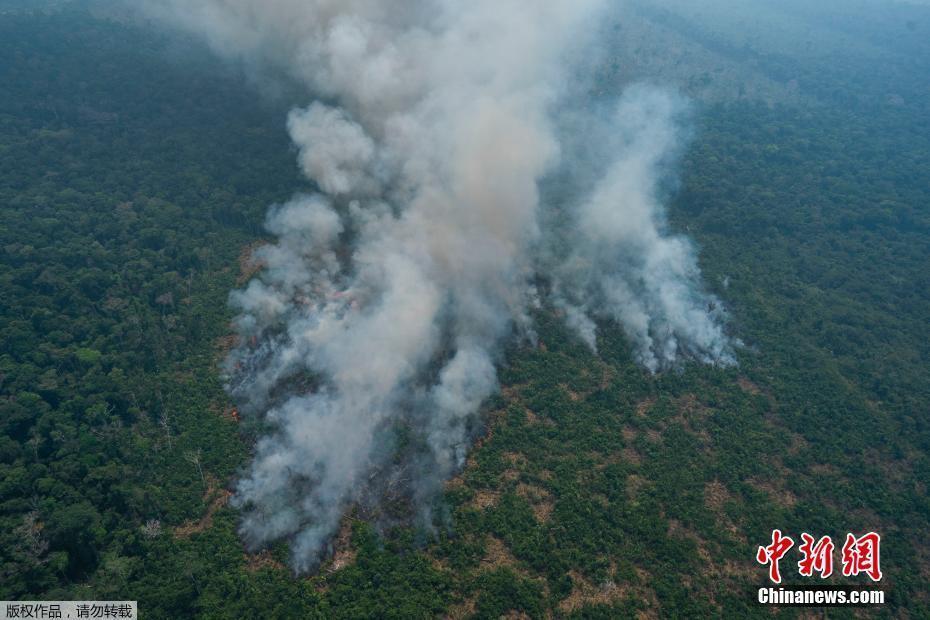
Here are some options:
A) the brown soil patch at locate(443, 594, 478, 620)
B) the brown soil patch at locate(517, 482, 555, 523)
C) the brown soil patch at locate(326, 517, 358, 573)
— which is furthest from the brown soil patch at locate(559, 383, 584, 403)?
the brown soil patch at locate(326, 517, 358, 573)

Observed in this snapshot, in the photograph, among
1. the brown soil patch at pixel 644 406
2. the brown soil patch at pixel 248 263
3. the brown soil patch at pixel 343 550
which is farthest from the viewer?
the brown soil patch at pixel 248 263

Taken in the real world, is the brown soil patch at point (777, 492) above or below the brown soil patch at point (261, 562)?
above

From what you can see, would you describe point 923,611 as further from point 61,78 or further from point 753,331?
point 61,78

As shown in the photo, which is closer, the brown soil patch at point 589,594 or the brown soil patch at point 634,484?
the brown soil patch at point 589,594

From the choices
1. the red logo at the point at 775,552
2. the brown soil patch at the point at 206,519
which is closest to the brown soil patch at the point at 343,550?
the brown soil patch at the point at 206,519

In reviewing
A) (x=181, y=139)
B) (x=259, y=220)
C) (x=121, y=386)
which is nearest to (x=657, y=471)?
(x=121, y=386)

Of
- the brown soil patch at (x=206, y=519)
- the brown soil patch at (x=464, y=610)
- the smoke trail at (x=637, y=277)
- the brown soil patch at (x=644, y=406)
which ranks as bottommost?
the brown soil patch at (x=464, y=610)

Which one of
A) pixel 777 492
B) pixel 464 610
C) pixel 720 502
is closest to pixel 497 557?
pixel 464 610

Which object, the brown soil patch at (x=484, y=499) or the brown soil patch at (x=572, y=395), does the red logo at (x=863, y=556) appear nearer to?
the brown soil patch at (x=572, y=395)

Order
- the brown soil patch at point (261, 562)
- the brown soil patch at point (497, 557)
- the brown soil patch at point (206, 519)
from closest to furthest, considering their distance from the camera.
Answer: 1. the brown soil patch at point (261, 562)
2. the brown soil patch at point (497, 557)
3. the brown soil patch at point (206, 519)
